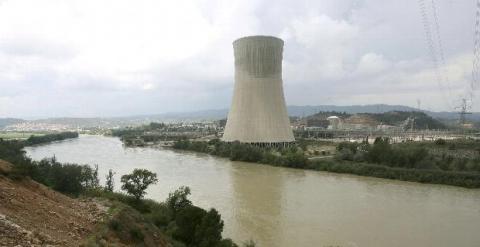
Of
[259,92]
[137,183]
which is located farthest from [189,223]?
[259,92]

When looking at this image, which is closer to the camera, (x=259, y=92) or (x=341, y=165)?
(x=341, y=165)

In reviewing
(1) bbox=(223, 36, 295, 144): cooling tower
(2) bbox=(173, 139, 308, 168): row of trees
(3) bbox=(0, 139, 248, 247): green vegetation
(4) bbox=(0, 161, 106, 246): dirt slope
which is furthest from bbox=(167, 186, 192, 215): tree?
(1) bbox=(223, 36, 295, 144): cooling tower

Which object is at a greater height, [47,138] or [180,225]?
[180,225]

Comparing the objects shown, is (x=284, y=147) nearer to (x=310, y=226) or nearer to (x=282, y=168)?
(x=282, y=168)

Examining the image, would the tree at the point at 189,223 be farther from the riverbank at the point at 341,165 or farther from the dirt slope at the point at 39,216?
the riverbank at the point at 341,165

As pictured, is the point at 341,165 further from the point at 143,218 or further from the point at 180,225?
the point at 143,218

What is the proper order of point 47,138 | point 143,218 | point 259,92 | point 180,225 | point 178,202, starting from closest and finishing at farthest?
point 143,218, point 180,225, point 178,202, point 259,92, point 47,138

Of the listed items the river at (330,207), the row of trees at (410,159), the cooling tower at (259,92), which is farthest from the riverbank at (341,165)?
the cooling tower at (259,92)
